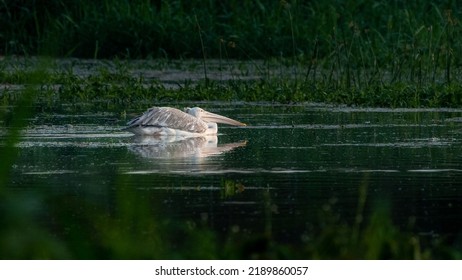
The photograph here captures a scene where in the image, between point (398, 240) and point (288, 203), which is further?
point (288, 203)

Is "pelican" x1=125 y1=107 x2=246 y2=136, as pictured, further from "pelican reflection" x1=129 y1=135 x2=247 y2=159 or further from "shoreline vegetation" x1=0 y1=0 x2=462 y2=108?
"shoreline vegetation" x1=0 y1=0 x2=462 y2=108

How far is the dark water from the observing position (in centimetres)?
721

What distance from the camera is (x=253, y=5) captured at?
22875 millimetres

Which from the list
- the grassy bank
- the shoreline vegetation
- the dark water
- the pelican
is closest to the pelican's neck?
the pelican

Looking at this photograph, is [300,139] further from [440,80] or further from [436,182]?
[440,80]

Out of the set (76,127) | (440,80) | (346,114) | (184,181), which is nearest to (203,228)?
(184,181)

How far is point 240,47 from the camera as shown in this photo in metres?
21.2

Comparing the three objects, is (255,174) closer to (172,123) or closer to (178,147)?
(178,147)

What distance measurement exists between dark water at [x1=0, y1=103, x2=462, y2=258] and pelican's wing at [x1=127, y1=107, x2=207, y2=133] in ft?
0.56

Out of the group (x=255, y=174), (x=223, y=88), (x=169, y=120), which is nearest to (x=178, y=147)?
(x=169, y=120)

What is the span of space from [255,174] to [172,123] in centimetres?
335
